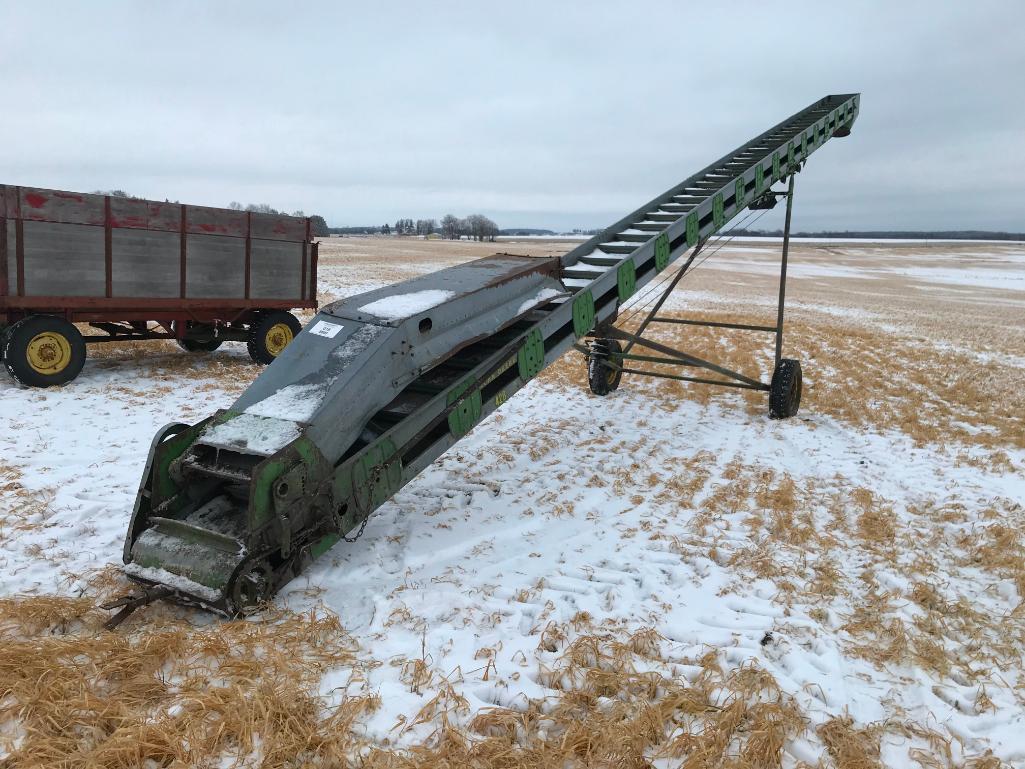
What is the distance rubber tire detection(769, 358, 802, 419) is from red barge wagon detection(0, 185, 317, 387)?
7589mm

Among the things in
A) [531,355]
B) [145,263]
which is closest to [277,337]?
[145,263]

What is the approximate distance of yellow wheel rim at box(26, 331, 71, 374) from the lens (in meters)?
8.45

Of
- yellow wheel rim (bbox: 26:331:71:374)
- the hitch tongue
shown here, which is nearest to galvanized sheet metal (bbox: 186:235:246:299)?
yellow wheel rim (bbox: 26:331:71:374)

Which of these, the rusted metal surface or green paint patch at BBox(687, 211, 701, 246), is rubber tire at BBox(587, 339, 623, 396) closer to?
green paint patch at BBox(687, 211, 701, 246)

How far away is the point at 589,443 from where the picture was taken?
7699 millimetres

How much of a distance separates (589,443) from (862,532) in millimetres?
3114

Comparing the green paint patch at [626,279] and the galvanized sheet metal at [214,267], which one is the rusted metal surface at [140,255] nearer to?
the galvanized sheet metal at [214,267]

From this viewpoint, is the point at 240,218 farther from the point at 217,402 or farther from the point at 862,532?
the point at 862,532

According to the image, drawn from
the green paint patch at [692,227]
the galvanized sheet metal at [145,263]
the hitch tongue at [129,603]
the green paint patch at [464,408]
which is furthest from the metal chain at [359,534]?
the galvanized sheet metal at [145,263]

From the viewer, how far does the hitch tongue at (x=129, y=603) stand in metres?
3.53

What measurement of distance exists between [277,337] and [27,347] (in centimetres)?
355

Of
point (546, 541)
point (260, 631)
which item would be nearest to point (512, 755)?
point (260, 631)

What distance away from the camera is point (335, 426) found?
13.8ft

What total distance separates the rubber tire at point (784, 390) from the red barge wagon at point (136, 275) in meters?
7.59
